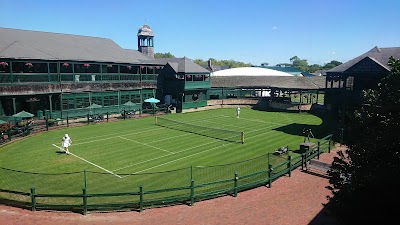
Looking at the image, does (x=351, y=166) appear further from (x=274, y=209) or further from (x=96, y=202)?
(x=96, y=202)

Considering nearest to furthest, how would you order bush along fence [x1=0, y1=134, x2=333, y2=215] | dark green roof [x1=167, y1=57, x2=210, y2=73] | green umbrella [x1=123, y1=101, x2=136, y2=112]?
1. bush along fence [x1=0, y1=134, x2=333, y2=215]
2. green umbrella [x1=123, y1=101, x2=136, y2=112]
3. dark green roof [x1=167, y1=57, x2=210, y2=73]

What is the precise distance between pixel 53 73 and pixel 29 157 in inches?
673

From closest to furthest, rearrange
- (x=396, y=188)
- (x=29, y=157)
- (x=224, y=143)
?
(x=396, y=188) → (x=29, y=157) → (x=224, y=143)

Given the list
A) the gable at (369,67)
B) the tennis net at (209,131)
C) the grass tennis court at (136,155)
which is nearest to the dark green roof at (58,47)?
the grass tennis court at (136,155)

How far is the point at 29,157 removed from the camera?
74.0ft

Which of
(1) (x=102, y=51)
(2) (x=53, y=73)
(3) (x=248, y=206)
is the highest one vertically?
(1) (x=102, y=51)

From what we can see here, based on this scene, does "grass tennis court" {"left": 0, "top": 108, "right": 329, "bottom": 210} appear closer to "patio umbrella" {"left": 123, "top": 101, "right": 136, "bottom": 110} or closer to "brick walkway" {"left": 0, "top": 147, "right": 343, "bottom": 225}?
"brick walkway" {"left": 0, "top": 147, "right": 343, "bottom": 225}

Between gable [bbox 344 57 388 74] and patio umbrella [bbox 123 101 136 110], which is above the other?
gable [bbox 344 57 388 74]

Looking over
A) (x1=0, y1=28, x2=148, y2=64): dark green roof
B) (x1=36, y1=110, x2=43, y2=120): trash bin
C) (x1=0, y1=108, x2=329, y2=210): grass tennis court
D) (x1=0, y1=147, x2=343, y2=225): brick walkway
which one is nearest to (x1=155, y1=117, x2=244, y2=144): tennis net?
(x1=0, y1=108, x2=329, y2=210): grass tennis court

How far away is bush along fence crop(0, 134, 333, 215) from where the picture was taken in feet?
46.6

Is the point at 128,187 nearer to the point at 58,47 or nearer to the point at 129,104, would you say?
the point at 129,104

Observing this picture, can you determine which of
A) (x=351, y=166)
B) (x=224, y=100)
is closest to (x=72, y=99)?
(x=224, y=100)

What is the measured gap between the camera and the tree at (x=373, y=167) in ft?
24.5

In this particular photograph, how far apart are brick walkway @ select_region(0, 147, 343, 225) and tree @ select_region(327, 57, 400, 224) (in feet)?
15.7
